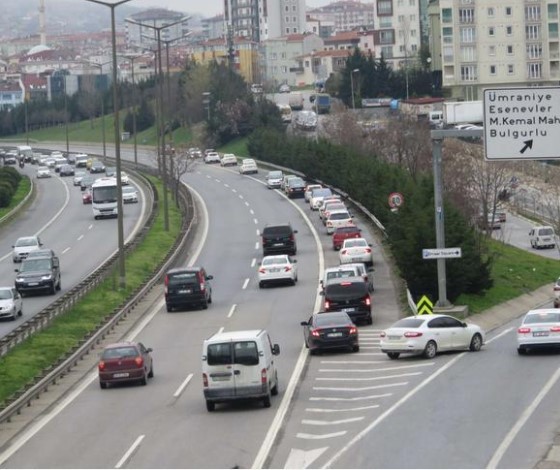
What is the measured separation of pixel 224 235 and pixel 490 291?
26302 millimetres

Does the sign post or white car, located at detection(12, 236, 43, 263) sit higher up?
the sign post

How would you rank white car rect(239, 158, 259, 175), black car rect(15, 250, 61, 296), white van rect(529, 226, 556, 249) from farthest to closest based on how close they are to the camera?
white car rect(239, 158, 259, 175) < white van rect(529, 226, 556, 249) < black car rect(15, 250, 61, 296)

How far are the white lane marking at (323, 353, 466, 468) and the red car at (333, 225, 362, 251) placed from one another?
2810 centimetres

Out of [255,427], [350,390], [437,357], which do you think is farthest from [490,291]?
[255,427]

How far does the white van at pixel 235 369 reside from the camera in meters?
31.2

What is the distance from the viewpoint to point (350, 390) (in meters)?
34.0

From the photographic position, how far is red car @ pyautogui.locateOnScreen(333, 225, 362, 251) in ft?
221

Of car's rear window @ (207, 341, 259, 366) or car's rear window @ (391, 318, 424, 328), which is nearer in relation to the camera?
car's rear window @ (207, 341, 259, 366)

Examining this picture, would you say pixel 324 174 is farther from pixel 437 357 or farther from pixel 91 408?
pixel 91 408

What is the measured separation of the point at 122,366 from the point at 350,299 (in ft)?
37.6

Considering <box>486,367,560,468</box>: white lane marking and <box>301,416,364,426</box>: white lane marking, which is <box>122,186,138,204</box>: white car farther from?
<box>301,416,364,426</box>: white lane marking

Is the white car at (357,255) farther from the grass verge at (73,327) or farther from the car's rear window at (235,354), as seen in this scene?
the car's rear window at (235,354)

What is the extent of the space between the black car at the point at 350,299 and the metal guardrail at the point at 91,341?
23.6 feet

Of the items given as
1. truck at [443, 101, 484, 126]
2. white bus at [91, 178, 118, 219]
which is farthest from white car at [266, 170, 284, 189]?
white bus at [91, 178, 118, 219]
